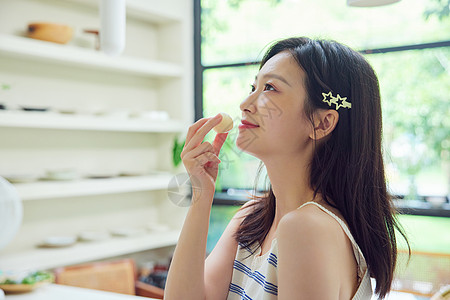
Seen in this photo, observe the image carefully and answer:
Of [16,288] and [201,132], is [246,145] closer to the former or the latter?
[201,132]

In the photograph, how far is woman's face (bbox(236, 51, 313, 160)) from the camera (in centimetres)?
116

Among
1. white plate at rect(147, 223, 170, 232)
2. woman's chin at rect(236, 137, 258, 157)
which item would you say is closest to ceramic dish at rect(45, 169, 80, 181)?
white plate at rect(147, 223, 170, 232)

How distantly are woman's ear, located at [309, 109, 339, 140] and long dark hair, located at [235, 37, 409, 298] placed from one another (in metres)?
0.01

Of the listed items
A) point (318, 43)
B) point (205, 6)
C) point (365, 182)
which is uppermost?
point (205, 6)

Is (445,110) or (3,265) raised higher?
(445,110)

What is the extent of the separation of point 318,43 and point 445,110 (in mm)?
2644

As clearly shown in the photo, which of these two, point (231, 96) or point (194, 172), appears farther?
point (231, 96)

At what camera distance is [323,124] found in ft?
3.82

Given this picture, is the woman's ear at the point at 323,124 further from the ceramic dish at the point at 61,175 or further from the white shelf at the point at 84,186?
the ceramic dish at the point at 61,175

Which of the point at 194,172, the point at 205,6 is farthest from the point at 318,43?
the point at 205,6

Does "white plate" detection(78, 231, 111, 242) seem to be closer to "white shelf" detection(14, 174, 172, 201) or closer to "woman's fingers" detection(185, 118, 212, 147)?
"white shelf" detection(14, 174, 172, 201)

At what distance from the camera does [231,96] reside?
14.4 ft

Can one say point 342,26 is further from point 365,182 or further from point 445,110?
point 365,182

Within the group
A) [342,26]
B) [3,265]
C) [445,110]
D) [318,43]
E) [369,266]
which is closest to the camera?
[369,266]
